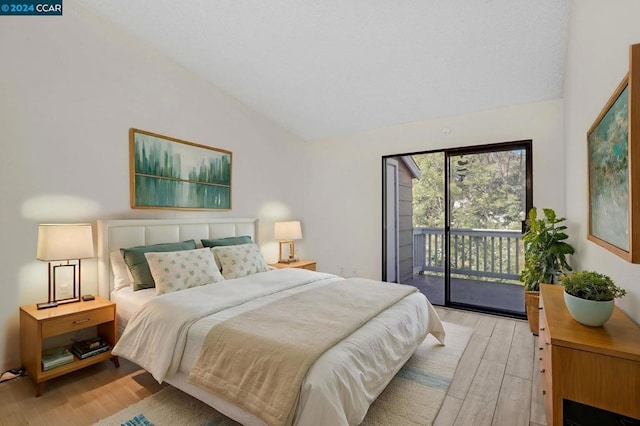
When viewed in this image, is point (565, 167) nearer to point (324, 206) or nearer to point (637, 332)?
point (637, 332)

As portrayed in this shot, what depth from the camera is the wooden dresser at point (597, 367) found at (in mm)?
1237

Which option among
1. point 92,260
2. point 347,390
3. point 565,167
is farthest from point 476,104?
point 92,260

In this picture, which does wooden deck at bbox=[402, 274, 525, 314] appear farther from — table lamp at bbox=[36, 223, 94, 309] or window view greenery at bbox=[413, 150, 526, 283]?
table lamp at bbox=[36, 223, 94, 309]

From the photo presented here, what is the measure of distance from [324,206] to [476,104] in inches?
103

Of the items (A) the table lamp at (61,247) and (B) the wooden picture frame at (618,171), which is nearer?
(B) the wooden picture frame at (618,171)

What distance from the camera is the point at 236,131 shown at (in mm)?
4340

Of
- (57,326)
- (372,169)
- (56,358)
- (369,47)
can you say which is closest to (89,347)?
(56,358)

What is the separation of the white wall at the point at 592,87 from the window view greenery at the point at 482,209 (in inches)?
24.7

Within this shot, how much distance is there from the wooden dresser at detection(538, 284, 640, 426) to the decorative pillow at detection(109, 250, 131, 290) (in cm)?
319

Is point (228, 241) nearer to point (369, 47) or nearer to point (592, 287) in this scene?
point (369, 47)

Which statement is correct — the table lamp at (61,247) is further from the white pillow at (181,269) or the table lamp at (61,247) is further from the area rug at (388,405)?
the area rug at (388,405)

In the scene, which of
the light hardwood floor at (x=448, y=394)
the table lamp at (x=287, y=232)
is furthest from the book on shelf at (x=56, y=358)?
the table lamp at (x=287, y=232)

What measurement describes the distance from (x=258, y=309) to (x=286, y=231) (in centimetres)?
250

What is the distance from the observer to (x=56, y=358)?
2373mm
